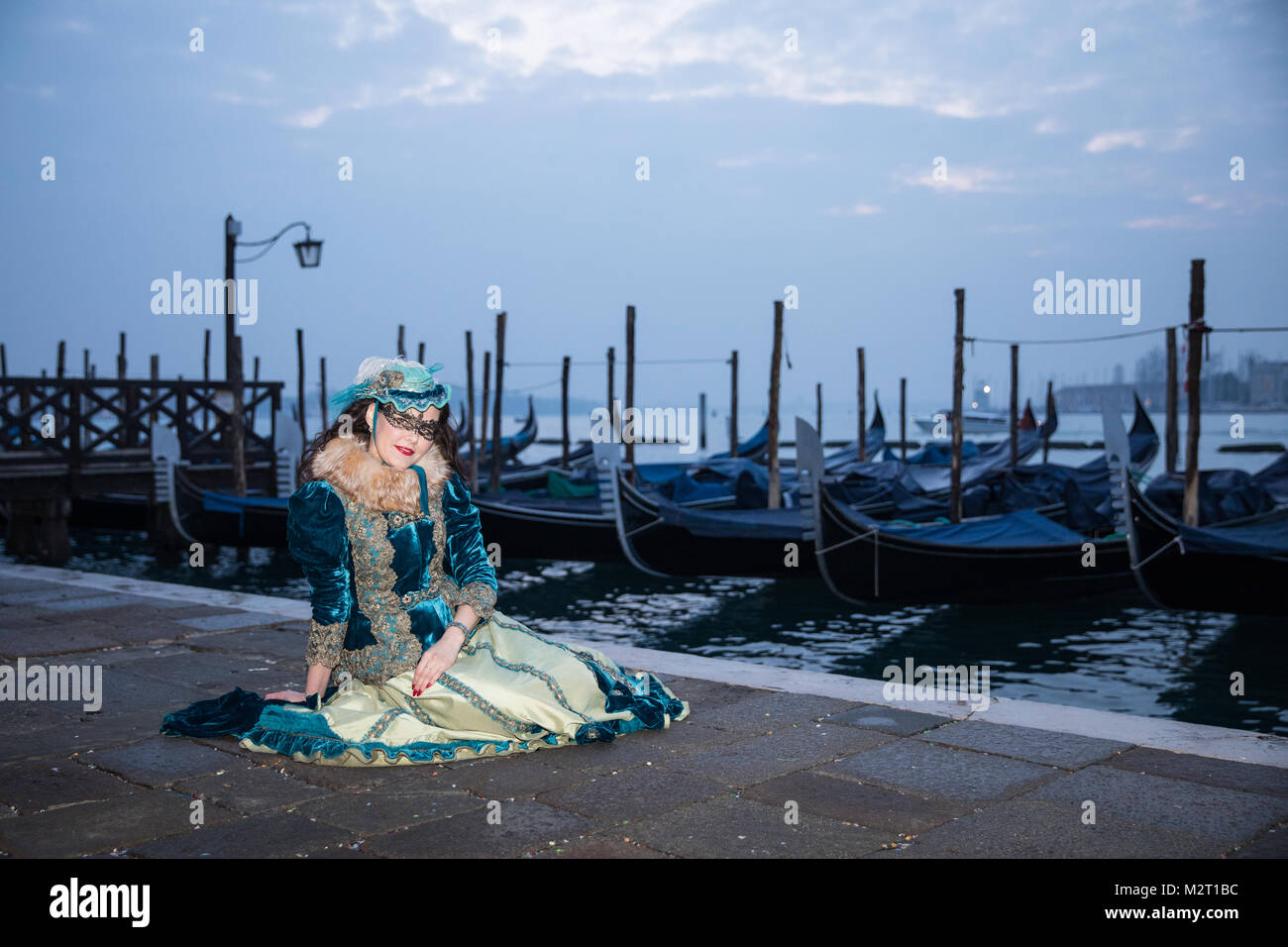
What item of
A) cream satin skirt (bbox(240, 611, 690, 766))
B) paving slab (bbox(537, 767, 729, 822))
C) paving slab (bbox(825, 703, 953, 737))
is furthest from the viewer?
paving slab (bbox(825, 703, 953, 737))

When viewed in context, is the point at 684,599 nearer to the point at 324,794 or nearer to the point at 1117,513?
the point at 1117,513

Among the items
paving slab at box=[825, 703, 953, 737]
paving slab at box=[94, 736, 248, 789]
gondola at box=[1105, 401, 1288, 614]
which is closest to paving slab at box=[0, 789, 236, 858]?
paving slab at box=[94, 736, 248, 789]

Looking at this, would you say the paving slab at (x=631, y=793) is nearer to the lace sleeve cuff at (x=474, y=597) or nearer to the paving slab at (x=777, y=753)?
the paving slab at (x=777, y=753)

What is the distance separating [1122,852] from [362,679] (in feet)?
6.45

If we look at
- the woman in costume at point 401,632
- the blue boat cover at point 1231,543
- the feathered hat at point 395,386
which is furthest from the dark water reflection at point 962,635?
the feathered hat at point 395,386

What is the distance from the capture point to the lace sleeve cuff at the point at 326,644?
306 cm

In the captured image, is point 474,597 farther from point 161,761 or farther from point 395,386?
point 161,761

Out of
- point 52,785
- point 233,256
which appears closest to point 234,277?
point 233,256

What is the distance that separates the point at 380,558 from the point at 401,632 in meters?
0.22

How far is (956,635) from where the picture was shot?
8984mm

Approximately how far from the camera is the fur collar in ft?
9.87

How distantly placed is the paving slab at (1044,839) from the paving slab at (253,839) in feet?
3.77

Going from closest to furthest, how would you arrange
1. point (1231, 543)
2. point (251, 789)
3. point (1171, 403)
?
point (251, 789) < point (1231, 543) < point (1171, 403)

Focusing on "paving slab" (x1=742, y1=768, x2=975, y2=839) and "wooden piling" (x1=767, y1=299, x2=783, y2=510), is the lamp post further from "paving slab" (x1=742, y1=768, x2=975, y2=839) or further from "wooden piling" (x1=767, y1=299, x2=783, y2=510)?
"paving slab" (x1=742, y1=768, x2=975, y2=839)
